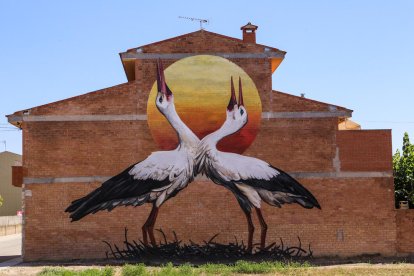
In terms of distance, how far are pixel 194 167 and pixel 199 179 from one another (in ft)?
1.49

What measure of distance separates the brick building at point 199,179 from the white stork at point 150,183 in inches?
9.6

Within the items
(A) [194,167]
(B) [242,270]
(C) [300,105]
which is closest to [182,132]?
(A) [194,167]

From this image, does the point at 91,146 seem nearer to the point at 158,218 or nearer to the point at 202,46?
the point at 158,218

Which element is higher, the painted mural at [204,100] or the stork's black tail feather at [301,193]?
the painted mural at [204,100]

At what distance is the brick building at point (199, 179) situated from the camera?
18688 mm

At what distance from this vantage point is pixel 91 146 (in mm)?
18969

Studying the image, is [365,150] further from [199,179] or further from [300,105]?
[199,179]

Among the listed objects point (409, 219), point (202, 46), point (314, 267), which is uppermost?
point (202, 46)

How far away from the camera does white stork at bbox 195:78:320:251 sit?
1895cm

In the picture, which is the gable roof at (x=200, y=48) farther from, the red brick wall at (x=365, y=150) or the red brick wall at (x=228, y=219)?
the red brick wall at (x=228, y=219)

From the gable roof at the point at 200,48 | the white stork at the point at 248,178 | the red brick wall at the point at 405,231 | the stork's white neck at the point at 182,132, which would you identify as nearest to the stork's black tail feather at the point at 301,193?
the white stork at the point at 248,178

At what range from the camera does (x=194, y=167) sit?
19000 mm

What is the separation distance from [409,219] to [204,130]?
7.81m

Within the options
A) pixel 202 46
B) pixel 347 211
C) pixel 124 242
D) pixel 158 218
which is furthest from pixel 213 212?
pixel 202 46
